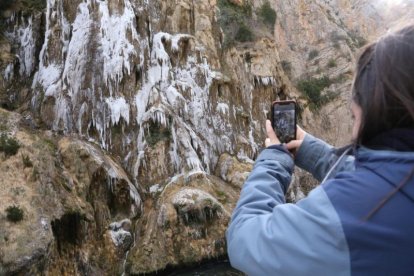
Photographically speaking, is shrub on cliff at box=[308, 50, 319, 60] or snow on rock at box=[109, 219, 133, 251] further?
shrub on cliff at box=[308, 50, 319, 60]

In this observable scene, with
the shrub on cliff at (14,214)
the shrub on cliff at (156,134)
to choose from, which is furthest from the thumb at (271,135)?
the shrub on cliff at (156,134)

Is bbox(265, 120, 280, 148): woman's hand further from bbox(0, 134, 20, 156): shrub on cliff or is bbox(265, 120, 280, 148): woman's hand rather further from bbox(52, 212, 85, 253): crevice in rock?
bbox(0, 134, 20, 156): shrub on cliff

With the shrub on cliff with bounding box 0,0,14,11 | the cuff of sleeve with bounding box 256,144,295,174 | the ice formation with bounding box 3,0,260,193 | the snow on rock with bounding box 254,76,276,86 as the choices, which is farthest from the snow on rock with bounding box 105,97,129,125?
the cuff of sleeve with bounding box 256,144,295,174

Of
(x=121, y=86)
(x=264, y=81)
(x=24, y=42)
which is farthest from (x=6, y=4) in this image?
(x=264, y=81)

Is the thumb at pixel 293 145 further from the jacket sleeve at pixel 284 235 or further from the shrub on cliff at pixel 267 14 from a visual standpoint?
the shrub on cliff at pixel 267 14

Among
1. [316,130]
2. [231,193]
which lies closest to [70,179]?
[231,193]

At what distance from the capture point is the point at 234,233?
1.45m

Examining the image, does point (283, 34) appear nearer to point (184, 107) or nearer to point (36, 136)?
point (184, 107)

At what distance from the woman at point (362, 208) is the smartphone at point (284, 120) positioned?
1.73ft

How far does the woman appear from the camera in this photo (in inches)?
46.4

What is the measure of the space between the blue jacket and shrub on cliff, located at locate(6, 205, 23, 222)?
10684mm

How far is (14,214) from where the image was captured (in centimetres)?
1095

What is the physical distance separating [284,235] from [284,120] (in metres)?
Answer: 0.89

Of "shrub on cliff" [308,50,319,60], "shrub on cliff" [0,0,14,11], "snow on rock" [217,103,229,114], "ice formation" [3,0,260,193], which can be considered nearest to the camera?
"ice formation" [3,0,260,193]
